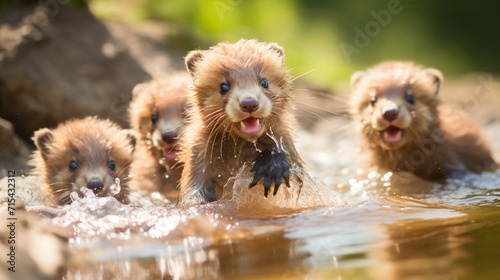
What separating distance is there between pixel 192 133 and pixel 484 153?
3.65 meters

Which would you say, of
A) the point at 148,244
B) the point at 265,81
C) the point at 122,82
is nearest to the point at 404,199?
the point at 265,81

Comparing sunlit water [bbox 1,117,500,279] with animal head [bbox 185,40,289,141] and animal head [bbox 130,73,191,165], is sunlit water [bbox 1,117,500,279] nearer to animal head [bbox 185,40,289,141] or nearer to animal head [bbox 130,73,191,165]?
animal head [bbox 185,40,289,141]

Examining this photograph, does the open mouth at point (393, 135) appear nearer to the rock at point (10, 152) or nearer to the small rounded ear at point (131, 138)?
the small rounded ear at point (131, 138)

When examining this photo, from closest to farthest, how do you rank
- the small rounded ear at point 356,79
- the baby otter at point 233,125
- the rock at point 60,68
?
the baby otter at point 233,125 < the small rounded ear at point 356,79 < the rock at point 60,68

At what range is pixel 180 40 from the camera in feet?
34.7

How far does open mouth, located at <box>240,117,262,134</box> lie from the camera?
460 cm

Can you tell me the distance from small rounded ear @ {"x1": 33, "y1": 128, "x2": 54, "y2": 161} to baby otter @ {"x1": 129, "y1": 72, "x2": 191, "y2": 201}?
807 millimetres

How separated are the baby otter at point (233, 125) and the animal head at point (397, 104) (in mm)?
1496

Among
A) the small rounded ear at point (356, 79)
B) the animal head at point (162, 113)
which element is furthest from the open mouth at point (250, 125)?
the small rounded ear at point (356, 79)

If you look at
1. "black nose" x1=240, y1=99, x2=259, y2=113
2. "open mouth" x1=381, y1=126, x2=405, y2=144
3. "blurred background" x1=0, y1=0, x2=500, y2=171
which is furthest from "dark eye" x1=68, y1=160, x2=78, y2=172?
"open mouth" x1=381, y1=126, x2=405, y2=144

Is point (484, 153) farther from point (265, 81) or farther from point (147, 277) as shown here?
point (147, 277)

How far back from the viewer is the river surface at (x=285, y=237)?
286 centimetres

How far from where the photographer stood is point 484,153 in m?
7.15

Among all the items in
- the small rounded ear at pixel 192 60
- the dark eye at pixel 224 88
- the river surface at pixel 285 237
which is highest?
the small rounded ear at pixel 192 60
